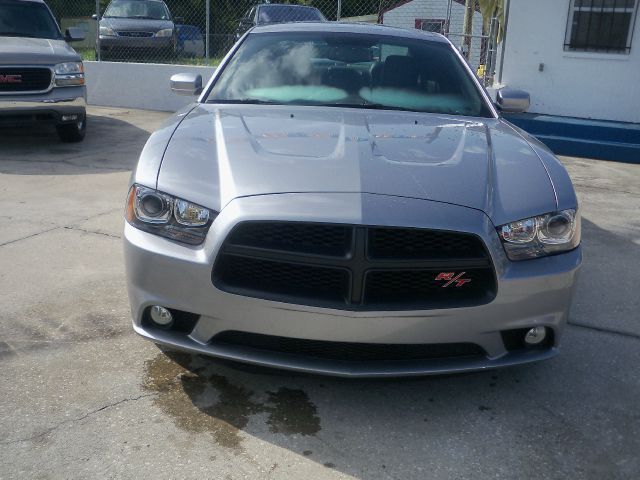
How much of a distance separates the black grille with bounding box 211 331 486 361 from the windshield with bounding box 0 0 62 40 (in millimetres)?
7500

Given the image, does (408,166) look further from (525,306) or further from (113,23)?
(113,23)

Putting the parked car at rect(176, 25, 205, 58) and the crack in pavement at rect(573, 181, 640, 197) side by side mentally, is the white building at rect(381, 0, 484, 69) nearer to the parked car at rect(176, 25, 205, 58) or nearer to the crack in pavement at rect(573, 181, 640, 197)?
the parked car at rect(176, 25, 205, 58)

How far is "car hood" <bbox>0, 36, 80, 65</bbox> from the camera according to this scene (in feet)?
25.9

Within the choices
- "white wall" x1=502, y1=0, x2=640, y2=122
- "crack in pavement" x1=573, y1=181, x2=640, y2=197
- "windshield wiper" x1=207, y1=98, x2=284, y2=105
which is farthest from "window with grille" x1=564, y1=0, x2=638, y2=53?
"windshield wiper" x1=207, y1=98, x2=284, y2=105

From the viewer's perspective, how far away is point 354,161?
2.91 m

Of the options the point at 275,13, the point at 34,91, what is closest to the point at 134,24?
the point at 275,13

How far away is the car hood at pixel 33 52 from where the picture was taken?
7.90 meters

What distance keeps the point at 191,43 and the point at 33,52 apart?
18.0 ft

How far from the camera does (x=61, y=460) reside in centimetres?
250

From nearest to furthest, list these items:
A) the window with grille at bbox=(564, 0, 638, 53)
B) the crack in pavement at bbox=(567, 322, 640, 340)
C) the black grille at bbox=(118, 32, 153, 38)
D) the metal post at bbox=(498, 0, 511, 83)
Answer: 1. the crack in pavement at bbox=(567, 322, 640, 340)
2. the window with grille at bbox=(564, 0, 638, 53)
3. the metal post at bbox=(498, 0, 511, 83)
4. the black grille at bbox=(118, 32, 153, 38)

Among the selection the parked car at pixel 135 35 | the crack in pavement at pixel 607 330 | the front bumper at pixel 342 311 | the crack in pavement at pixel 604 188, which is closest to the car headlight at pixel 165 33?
the parked car at pixel 135 35

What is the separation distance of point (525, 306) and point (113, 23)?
13.3 meters

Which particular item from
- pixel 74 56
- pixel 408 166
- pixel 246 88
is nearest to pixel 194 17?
pixel 74 56

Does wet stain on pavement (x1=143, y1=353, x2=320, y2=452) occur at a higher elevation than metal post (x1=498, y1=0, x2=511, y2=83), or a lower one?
lower
